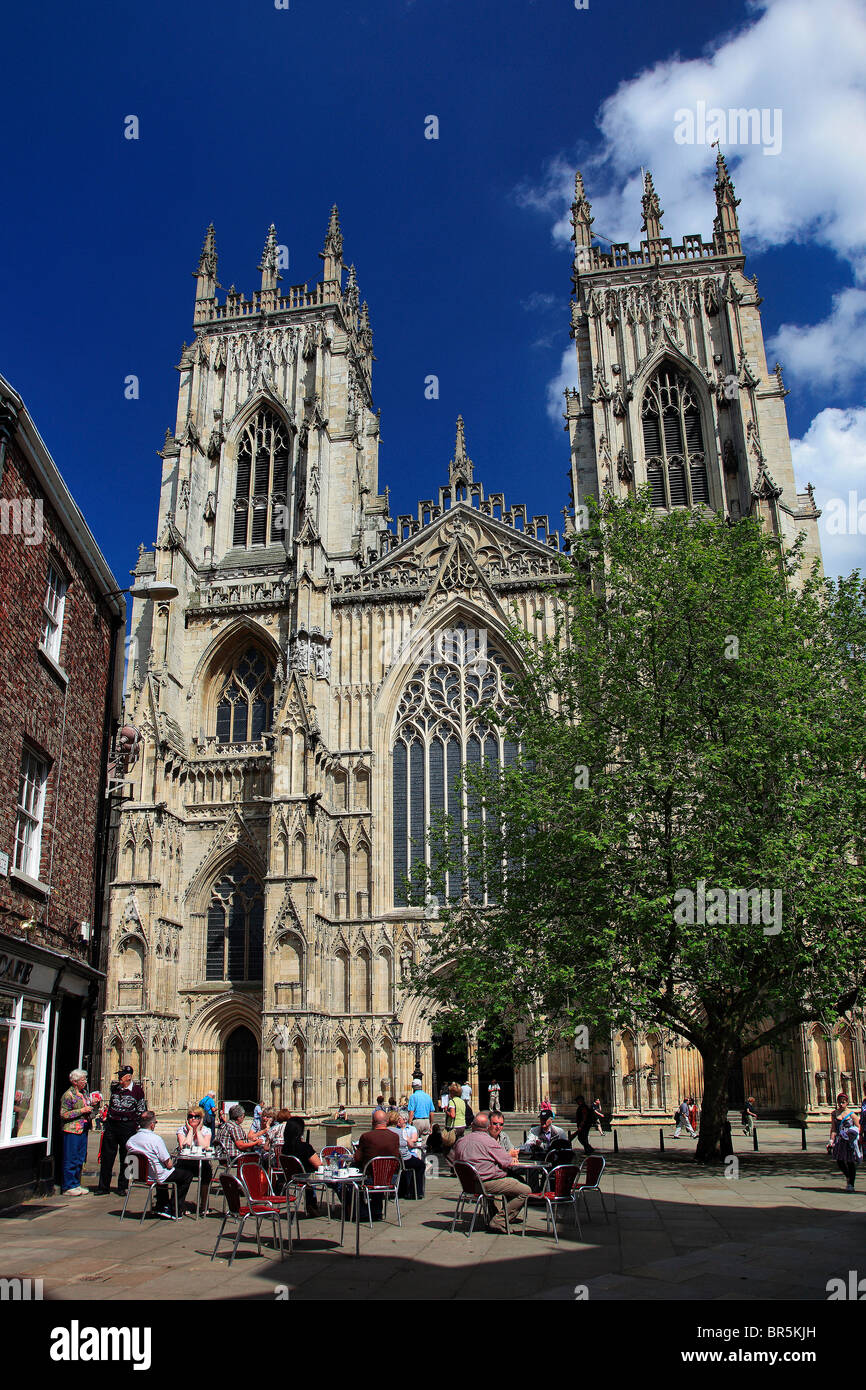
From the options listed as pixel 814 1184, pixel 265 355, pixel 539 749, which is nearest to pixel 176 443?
pixel 265 355

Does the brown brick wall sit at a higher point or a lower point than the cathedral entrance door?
higher

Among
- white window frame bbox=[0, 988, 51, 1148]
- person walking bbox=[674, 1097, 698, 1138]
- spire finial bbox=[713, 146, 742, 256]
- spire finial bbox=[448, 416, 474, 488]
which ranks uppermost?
spire finial bbox=[713, 146, 742, 256]

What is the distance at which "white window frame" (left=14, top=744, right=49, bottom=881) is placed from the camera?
13.7 meters

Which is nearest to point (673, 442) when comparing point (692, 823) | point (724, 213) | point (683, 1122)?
point (724, 213)

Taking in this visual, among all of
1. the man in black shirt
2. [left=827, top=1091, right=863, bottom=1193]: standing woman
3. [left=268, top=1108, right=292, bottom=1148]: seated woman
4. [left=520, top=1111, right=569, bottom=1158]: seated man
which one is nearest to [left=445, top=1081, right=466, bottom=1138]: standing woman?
[left=520, top=1111, right=569, bottom=1158]: seated man

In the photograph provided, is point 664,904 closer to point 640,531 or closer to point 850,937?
point 850,937

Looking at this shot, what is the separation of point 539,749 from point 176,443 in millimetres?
21536

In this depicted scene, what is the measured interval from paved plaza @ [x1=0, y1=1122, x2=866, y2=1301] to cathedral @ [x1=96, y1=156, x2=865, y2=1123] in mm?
11090

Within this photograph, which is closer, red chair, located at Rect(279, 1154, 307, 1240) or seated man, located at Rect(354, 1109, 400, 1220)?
red chair, located at Rect(279, 1154, 307, 1240)

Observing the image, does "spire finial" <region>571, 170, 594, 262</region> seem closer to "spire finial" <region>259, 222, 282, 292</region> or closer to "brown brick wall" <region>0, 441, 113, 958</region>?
"spire finial" <region>259, 222, 282, 292</region>

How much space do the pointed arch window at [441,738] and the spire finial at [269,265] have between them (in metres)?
17.2

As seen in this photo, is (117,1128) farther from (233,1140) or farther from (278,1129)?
(278,1129)

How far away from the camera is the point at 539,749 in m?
18.8

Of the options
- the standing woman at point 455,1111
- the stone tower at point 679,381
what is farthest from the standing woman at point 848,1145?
the stone tower at point 679,381
